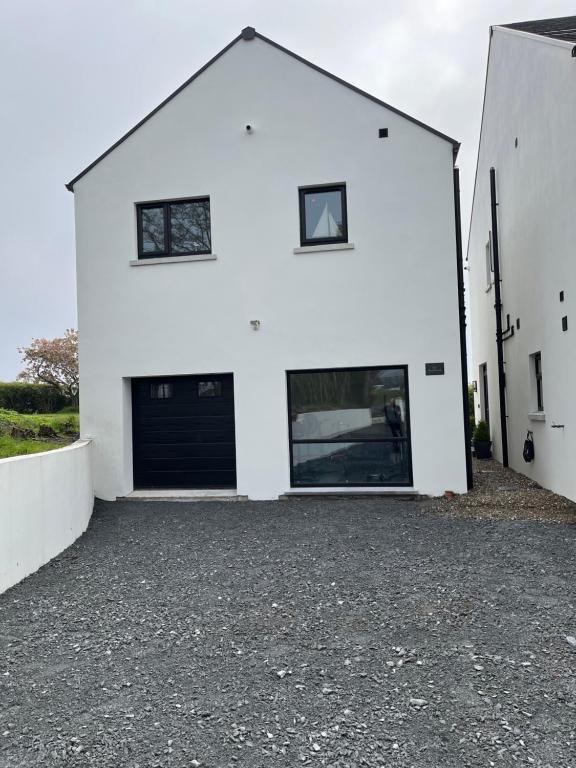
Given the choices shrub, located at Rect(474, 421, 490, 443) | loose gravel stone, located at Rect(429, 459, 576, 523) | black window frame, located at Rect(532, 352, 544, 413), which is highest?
black window frame, located at Rect(532, 352, 544, 413)

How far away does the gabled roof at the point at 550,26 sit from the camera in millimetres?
8509

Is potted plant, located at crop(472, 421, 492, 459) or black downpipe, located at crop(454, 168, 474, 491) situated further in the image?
potted plant, located at crop(472, 421, 492, 459)

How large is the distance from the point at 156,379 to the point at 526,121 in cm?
777

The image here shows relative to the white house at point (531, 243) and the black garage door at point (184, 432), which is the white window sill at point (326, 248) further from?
the white house at point (531, 243)

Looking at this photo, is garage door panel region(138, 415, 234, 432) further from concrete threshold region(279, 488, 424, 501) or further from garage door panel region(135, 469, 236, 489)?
concrete threshold region(279, 488, 424, 501)

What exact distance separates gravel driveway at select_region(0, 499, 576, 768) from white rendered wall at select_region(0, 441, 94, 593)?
199mm

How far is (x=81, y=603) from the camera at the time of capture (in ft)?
14.0

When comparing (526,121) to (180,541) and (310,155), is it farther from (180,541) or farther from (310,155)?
(180,541)

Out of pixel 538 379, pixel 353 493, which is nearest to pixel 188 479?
pixel 353 493

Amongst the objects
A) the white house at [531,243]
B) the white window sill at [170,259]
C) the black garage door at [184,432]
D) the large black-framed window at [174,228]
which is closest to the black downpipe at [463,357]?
the white house at [531,243]

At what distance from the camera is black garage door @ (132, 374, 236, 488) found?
869 centimetres

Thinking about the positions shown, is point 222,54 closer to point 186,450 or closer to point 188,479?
point 186,450

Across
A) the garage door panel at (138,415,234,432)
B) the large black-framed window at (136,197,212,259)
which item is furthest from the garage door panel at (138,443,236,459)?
the large black-framed window at (136,197,212,259)

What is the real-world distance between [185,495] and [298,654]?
5501mm
